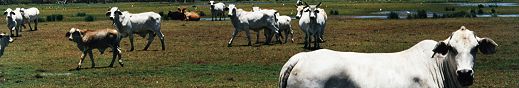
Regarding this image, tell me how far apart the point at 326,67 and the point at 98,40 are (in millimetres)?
14345

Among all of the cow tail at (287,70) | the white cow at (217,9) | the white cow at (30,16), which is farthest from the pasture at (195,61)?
the white cow at (217,9)

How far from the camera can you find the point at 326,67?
7.92m

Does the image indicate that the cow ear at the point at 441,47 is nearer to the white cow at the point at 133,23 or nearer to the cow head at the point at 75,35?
the cow head at the point at 75,35

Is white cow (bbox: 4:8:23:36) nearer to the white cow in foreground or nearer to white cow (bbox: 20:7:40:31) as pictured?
white cow (bbox: 20:7:40:31)

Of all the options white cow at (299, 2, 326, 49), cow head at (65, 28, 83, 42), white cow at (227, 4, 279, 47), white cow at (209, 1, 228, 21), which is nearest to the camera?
cow head at (65, 28, 83, 42)

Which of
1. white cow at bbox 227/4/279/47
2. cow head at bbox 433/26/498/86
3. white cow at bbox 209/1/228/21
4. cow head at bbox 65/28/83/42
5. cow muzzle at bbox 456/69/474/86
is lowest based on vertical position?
white cow at bbox 209/1/228/21

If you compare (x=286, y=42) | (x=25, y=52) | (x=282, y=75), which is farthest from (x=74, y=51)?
(x=282, y=75)

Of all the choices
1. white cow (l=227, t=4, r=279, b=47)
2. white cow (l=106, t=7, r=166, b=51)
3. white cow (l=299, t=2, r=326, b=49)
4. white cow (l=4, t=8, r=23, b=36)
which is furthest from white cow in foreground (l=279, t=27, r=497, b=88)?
white cow (l=4, t=8, r=23, b=36)

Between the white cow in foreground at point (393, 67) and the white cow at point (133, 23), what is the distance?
19.7 metres

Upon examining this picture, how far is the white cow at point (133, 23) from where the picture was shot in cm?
2753

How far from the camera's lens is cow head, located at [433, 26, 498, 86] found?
7910 mm

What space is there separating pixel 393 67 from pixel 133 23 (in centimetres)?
2085

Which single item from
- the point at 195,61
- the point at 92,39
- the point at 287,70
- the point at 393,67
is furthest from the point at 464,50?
the point at 195,61

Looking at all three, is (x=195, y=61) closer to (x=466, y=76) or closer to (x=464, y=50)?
(x=464, y=50)
